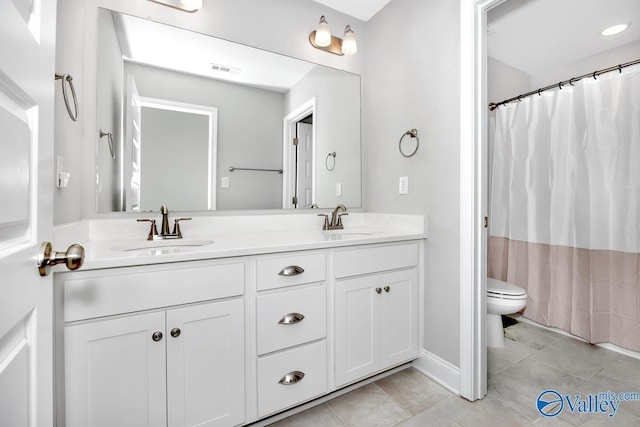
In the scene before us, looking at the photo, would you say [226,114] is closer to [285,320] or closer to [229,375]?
[285,320]

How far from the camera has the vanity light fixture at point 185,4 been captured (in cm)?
150

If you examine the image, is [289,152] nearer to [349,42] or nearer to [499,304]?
[349,42]

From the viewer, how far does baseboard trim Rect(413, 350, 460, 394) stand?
61.4 inches

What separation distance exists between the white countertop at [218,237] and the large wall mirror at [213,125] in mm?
101

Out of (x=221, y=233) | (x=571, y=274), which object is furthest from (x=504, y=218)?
(x=221, y=233)

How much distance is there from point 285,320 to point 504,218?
2.27 meters

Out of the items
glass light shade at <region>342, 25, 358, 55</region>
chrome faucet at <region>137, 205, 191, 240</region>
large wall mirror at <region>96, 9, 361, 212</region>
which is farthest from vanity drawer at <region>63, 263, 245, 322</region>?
glass light shade at <region>342, 25, 358, 55</region>

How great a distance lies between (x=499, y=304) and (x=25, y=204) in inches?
91.4

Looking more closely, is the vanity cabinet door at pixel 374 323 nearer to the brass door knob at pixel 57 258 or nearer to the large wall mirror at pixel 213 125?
the large wall mirror at pixel 213 125

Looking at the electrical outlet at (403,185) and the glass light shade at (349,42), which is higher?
the glass light shade at (349,42)

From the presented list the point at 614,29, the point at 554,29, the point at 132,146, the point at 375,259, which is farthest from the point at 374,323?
the point at 614,29

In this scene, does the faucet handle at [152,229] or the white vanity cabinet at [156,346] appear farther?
the faucet handle at [152,229]

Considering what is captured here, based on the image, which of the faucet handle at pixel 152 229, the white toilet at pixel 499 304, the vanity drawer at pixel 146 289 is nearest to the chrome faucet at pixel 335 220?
the vanity drawer at pixel 146 289

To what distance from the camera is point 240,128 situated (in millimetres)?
1764
